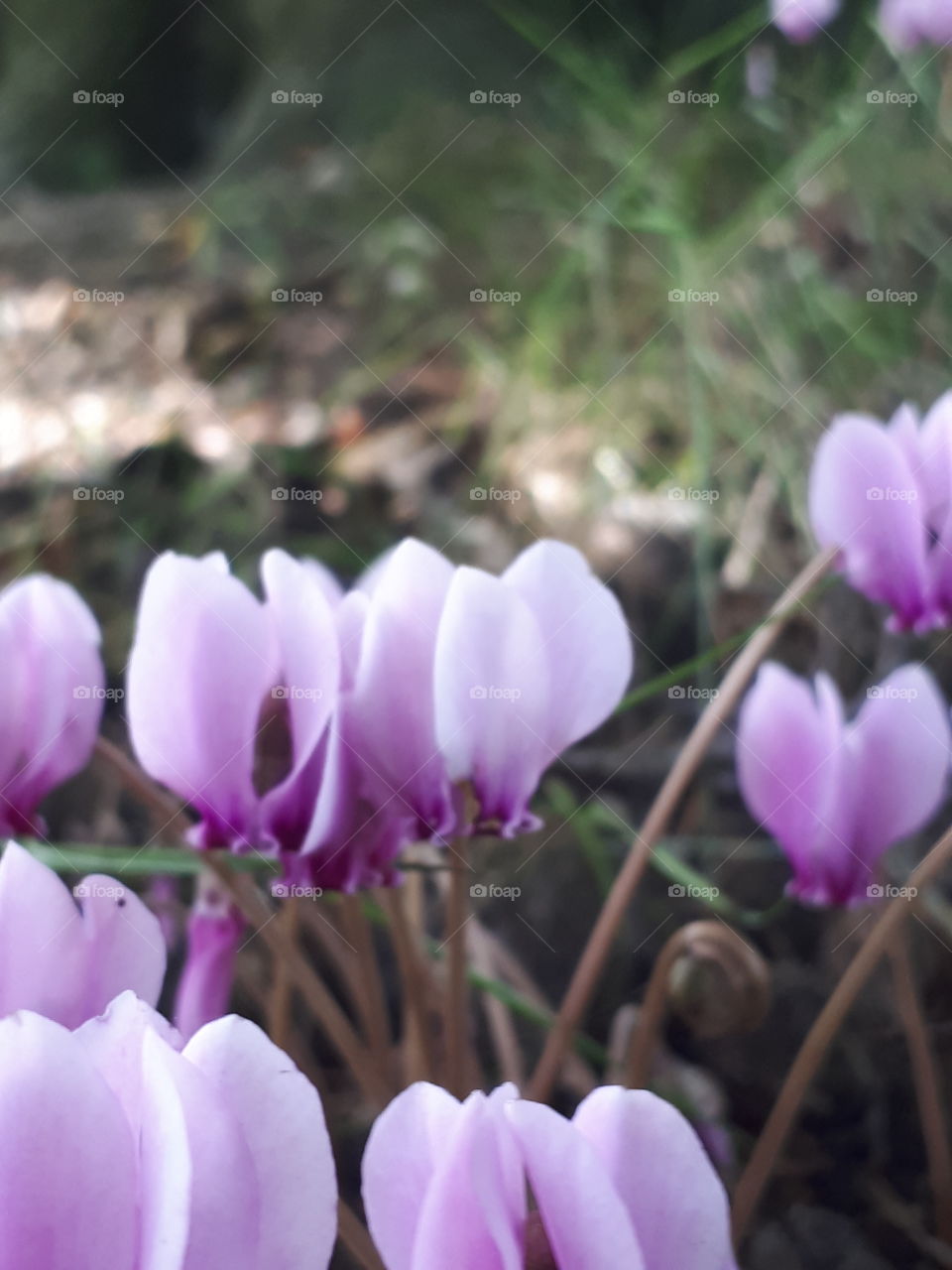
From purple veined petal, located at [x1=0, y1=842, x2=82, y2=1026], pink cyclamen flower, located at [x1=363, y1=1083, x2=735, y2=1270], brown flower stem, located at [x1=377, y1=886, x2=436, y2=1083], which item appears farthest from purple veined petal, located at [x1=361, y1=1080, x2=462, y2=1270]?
brown flower stem, located at [x1=377, y1=886, x2=436, y2=1083]

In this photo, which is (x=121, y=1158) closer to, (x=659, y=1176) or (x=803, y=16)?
(x=659, y=1176)

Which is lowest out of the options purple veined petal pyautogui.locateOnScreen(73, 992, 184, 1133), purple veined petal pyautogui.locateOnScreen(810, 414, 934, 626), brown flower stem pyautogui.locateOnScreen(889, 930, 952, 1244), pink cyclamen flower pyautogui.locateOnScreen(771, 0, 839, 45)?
brown flower stem pyautogui.locateOnScreen(889, 930, 952, 1244)

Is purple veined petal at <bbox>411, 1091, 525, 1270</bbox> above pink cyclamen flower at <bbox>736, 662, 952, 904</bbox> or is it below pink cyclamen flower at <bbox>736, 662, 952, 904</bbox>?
below

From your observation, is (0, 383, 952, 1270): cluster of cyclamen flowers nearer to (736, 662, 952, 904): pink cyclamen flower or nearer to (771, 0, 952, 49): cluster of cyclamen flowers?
(736, 662, 952, 904): pink cyclamen flower

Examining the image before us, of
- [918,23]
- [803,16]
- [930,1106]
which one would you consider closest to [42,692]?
→ [930,1106]

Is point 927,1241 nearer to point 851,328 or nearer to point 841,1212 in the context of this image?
point 841,1212

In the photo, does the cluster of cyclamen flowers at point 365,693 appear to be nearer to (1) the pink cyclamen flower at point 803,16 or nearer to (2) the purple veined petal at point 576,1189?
(2) the purple veined petal at point 576,1189

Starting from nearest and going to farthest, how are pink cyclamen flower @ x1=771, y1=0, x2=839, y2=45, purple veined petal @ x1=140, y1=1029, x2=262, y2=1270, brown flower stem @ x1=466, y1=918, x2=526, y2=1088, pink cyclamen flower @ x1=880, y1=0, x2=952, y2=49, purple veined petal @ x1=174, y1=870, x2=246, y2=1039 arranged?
1. purple veined petal @ x1=140, y1=1029, x2=262, y2=1270
2. purple veined petal @ x1=174, y1=870, x2=246, y2=1039
3. brown flower stem @ x1=466, y1=918, x2=526, y2=1088
4. pink cyclamen flower @ x1=880, y1=0, x2=952, y2=49
5. pink cyclamen flower @ x1=771, y1=0, x2=839, y2=45
